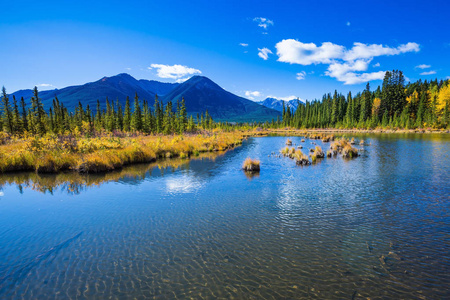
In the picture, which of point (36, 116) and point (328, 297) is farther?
point (36, 116)

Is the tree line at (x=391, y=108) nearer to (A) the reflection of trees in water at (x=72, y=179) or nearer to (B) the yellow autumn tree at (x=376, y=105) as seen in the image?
(B) the yellow autumn tree at (x=376, y=105)

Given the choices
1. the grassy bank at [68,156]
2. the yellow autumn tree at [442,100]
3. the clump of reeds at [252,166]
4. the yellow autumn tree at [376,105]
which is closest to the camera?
the grassy bank at [68,156]

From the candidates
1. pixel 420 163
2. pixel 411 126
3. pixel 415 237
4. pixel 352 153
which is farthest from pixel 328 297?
pixel 411 126

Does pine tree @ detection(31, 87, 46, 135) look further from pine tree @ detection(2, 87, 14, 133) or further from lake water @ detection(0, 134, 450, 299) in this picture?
lake water @ detection(0, 134, 450, 299)

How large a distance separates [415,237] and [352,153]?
→ 71.4ft

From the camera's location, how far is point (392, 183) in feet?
49.3

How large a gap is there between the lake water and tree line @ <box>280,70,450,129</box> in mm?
86133

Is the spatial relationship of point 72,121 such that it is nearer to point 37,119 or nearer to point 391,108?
point 37,119

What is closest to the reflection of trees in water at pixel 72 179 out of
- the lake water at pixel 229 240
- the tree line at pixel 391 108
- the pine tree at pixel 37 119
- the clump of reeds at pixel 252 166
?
the lake water at pixel 229 240

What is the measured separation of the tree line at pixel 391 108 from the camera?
76.6 metres

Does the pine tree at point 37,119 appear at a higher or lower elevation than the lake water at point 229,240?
higher

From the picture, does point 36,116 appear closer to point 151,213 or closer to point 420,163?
point 151,213

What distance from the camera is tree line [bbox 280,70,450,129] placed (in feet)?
251

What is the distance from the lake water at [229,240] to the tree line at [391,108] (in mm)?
86133
